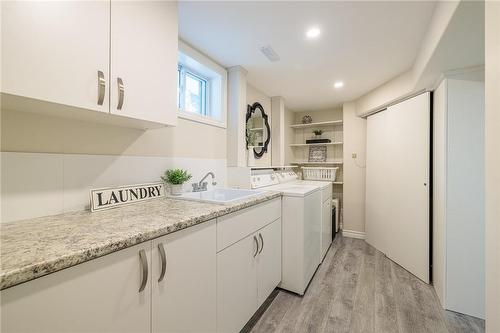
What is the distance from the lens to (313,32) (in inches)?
63.9

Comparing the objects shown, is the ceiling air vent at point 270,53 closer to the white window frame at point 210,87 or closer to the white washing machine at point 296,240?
the white window frame at point 210,87

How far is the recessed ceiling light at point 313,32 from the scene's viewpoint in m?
1.59

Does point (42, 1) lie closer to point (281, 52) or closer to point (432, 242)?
point (281, 52)

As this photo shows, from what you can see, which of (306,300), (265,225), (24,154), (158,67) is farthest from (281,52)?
(306,300)

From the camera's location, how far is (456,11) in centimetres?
108

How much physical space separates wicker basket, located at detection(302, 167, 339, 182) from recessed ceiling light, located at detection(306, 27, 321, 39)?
7.65 ft

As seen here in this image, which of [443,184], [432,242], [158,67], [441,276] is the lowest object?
[441,276]

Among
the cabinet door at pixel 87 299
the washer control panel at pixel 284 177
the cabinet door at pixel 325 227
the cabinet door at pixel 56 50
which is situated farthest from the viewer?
the washer control panel at pixel 284 177

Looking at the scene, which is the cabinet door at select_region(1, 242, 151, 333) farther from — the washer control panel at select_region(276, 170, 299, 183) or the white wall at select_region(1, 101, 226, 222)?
the washer control panel at select_region(276, 170, 299, 183)

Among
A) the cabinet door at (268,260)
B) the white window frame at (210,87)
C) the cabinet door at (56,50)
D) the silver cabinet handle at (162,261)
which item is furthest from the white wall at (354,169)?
the cabinet door at (56,50)

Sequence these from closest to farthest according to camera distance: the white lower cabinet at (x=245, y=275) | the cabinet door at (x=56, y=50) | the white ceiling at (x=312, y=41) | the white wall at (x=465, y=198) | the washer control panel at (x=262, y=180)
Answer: the cabinet door at (x=56, y=50)
the white lower cabinet at (x=245, y=275)
the white ceiling at (x=312, y=41)
the white wall at (x=465, y=198)
the washer control panel at (x=262, y=180)

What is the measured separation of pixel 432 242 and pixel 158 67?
2.84m

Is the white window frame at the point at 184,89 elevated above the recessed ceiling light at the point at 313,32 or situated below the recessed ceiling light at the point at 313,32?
below

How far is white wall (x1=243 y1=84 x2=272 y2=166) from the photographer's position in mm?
Result: 2768
